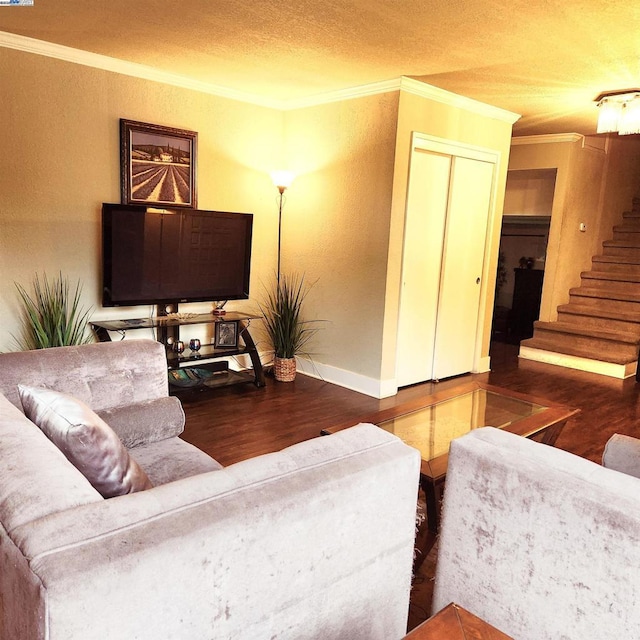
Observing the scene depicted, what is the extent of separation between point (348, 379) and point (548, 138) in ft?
12.2

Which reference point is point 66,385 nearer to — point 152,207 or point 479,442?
point 479,442

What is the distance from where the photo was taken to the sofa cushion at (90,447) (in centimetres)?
136

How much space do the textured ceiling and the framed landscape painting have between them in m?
0.47

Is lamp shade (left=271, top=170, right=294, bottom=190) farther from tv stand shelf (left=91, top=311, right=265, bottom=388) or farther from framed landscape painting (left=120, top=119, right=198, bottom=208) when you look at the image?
tv stand shelf (left=91, top=311, right=265, bottom=388)

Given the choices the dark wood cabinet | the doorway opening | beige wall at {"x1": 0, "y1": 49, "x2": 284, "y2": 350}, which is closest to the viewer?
beige wall at {"x1": 0, "y1": 49, "x2": 284, "y2": 350}

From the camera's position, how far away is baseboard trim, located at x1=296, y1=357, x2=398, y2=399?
14.7ft

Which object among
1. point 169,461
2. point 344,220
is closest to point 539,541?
point 169,461

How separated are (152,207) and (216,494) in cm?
329

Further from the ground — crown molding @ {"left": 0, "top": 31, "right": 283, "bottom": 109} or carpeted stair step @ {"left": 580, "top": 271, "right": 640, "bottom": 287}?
crown molding @ {"left": 0, "top": 31, "right": 283, "bottom": 109}

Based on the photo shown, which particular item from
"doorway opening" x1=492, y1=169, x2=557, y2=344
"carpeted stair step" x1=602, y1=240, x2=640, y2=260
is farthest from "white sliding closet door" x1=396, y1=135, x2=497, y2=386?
"carpeted stair step" x1=602, y1=240, x2=640, y2=260

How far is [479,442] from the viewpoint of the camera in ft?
5.09

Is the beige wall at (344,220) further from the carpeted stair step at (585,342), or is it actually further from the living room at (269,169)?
the carpeted stair step at (585,342)

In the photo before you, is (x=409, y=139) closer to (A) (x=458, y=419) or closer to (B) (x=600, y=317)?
(A) (x=458, y=419)

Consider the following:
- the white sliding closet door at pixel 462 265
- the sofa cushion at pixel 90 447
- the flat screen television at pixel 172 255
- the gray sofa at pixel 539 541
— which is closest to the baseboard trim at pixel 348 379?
the white sliding closet door at pixel 462 265
